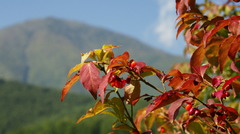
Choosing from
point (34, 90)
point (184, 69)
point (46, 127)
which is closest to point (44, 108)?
point (34, 90)

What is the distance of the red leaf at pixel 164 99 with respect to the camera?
1.00 metres

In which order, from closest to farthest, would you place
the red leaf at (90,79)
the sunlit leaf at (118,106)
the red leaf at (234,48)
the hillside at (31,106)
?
1. the red leaf at (234,48)
2. the red leaf at (90,79)
3. the sunlit leaf at (118,106)
4. the hillside at (31,106)

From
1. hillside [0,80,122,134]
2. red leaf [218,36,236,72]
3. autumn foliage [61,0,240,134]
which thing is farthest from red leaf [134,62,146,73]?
hillside [0,80,122,134]

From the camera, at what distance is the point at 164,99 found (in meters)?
1.01

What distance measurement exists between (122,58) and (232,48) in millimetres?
372

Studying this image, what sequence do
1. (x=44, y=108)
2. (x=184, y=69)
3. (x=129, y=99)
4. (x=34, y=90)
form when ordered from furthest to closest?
(x=34, y=90), (x=44, y=108), (x=184, y=69), (x=129, y=99)

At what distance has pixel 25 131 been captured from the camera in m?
61.6

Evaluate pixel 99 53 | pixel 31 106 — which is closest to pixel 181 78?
pixel 99 53

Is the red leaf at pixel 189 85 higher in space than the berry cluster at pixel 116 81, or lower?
lower

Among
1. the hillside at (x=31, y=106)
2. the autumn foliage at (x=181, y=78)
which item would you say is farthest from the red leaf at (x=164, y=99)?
the hillside at (x=31, y=106)

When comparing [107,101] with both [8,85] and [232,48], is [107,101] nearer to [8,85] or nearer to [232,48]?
[232,48]

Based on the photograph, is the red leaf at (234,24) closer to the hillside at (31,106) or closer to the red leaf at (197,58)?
the red leaf at (197,58)

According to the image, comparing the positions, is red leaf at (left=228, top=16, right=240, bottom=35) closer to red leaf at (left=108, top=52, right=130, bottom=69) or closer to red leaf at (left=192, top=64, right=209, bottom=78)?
red leaf at (left=192, top=64, right=209, bottom=78)

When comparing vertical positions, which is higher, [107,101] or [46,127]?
[107,101]
